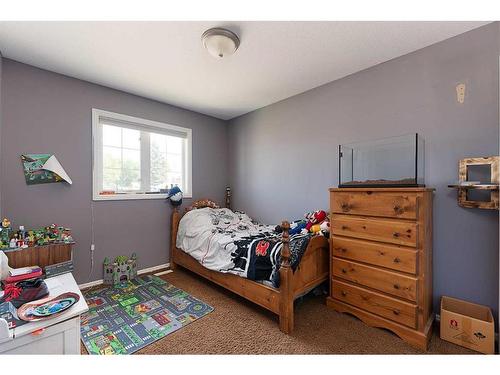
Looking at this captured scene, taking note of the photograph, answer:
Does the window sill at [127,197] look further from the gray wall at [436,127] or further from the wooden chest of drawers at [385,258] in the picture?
the wooden chest of drawers at [385,258]

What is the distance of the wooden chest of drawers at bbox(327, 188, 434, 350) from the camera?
1.63m

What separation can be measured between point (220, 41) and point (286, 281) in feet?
6.48

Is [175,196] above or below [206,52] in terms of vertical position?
below

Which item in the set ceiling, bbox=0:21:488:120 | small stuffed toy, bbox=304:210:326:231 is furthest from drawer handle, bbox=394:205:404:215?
ceiling, bbox=0:21:488:120

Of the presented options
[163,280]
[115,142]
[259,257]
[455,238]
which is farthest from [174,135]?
[455,238]

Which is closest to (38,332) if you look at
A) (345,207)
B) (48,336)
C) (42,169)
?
(48,336)

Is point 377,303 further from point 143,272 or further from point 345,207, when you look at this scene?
point 143,272

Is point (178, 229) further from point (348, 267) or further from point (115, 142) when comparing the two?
point (348, 267)

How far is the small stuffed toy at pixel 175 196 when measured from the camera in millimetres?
3141

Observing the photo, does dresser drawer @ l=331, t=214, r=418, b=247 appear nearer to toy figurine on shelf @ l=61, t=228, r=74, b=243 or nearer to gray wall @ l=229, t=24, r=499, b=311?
gray wall @ l=229, t=24, r=499, b=311

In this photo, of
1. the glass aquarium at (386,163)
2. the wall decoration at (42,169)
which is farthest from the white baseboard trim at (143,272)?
the glass aquarium at (386,163)

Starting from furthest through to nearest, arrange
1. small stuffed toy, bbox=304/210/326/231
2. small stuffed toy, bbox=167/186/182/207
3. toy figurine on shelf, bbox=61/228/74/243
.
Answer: small stuffed toy, bbox=167/186/182/207 < small stuffed toy, bbox=304/210/326/231 < toy figurine on shelf, bbox=61/228/74/243

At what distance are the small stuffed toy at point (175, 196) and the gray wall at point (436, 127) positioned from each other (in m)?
1.57

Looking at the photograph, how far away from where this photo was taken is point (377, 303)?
71.2 inches
